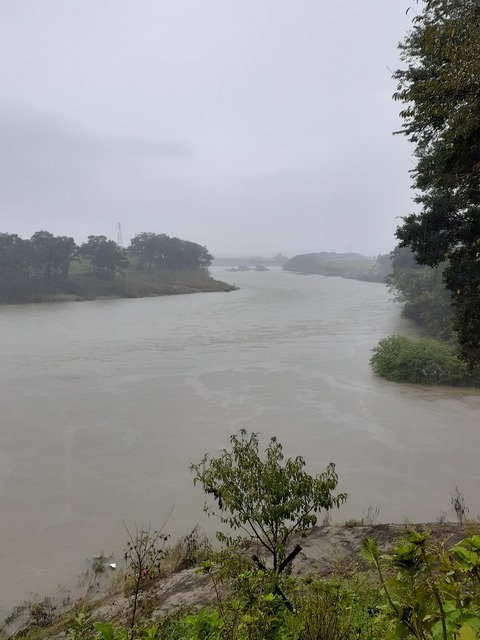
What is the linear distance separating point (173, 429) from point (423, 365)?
9629mm

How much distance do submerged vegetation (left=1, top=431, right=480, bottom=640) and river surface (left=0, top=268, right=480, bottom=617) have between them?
827 millimetres

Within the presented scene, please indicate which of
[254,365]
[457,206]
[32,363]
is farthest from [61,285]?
[457,206]

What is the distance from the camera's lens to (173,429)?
11289mm

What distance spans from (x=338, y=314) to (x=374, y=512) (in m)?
27.7

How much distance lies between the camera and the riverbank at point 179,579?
4317 mm

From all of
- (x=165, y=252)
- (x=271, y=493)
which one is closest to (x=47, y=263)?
(x=165, y=252)

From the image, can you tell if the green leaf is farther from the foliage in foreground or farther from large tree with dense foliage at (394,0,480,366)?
large tree with dense foliage at (394,0,480,366)

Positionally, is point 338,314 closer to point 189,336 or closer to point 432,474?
point 189,336

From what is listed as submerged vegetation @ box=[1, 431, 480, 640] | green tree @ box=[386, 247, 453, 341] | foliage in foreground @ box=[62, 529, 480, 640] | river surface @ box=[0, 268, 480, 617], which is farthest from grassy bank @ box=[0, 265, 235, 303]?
foliage in foreground @ box=[62, 529, 480, 640]

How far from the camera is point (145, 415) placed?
1240 cm

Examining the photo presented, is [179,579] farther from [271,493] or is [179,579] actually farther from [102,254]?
[102,254]

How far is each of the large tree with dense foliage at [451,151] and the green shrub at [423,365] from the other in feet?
25.3

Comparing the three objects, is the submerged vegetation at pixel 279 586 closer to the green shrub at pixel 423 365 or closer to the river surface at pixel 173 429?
the river surface at pixel 173 429

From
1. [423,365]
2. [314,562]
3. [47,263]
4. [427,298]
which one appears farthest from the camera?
[47,263]
